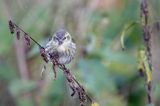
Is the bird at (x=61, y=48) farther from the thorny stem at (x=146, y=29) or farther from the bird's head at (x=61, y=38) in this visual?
the thorny stem at (x=146, y=29)

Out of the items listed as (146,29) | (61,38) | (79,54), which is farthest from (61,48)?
(79,54)

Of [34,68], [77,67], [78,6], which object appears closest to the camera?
[77,67]

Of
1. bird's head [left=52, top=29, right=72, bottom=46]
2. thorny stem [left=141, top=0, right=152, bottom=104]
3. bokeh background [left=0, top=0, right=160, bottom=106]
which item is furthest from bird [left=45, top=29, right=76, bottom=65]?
bokeh background [left=0, top=0, right=160, bottom=106]

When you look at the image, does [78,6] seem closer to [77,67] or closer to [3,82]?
[77,67]

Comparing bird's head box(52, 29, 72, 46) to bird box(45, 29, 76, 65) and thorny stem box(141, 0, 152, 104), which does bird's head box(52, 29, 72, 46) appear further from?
thorny stem box(141, 0, 152, 104)

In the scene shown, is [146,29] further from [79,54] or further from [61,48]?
[79,54]

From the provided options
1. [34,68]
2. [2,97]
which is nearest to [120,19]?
[34,68]
